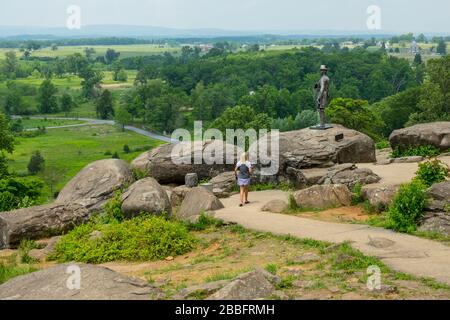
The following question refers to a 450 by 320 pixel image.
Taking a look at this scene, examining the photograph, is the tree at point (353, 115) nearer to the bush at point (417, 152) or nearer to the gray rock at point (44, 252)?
the bush at point (417, 152)

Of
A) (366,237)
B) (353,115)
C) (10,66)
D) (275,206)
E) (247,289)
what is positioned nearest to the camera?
(247,289)

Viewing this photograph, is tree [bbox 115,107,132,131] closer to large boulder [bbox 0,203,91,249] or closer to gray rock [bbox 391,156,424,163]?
gray rock [bbox 391,156,424,163]

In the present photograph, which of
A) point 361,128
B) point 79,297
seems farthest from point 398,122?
point 79,297

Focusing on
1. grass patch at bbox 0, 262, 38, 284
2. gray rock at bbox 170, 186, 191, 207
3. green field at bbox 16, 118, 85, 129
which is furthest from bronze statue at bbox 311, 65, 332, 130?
green field at bbox 16, 118, 85, 129

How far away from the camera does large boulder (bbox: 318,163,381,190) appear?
18.9 m

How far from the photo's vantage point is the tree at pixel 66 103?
13412cm

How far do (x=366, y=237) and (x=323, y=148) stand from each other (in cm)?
872

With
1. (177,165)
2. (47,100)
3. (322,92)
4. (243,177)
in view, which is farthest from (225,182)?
(47,100)

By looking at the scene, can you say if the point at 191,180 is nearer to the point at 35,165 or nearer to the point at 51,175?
the point at 51,175

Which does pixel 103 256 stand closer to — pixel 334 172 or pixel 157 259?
pixel 157 259

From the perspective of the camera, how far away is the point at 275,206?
17469 mm

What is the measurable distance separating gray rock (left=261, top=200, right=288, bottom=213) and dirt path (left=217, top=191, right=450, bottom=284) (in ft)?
0.79

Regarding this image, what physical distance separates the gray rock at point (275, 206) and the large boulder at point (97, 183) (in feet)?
18.0

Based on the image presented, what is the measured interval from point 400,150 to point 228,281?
54.4ft
